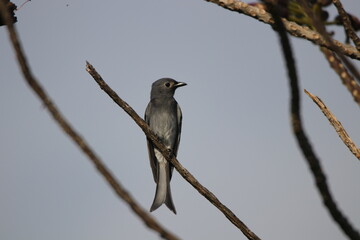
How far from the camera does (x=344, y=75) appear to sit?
1782 millimetres

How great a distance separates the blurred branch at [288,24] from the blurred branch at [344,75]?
0.27 ft

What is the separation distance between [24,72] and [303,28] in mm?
1434

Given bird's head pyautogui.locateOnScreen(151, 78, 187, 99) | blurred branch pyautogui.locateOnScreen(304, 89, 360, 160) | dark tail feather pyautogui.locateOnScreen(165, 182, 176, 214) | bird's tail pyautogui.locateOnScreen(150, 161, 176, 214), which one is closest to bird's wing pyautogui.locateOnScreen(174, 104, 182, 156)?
bird's head pyautogui.locateOnScreen(151, 78, 187, 99)

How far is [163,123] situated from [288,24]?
288 inches

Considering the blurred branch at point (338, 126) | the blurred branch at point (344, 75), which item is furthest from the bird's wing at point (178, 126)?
the blurred branch at point (344, 75)

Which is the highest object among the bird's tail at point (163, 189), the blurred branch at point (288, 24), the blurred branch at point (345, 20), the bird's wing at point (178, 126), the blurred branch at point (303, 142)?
the bird's wing at point (178, 126)

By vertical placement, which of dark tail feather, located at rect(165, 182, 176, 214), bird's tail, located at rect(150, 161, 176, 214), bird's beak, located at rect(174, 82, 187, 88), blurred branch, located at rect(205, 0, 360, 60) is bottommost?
blurred branch, located at rect(205, 0, 360, 60)

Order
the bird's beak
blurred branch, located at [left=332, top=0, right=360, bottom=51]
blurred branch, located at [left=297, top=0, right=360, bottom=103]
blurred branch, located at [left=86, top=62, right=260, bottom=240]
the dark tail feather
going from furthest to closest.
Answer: the bird's beak
the dark tail feather
blurred branch, located at [left=86, top=62, right=260, bottom=240]
blurred branch, located at [left=332, top=0, right=360, bottom=51]
blurred branch, located at [left=297, top=0, right=360, bottom=103]

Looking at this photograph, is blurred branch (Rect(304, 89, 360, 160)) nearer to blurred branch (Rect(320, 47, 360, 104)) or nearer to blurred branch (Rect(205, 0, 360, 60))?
blurred branch (Rect(205, 0, 360, 60))

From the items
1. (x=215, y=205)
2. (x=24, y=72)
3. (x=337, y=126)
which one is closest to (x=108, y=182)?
(x=24, y=72)

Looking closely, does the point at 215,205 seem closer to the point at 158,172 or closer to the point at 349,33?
the point at 349,33

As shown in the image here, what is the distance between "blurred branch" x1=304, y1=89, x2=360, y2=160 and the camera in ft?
9.38

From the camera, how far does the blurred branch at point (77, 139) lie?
3.36ft

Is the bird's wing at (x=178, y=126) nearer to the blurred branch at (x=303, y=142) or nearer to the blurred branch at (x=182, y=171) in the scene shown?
the blurred branch at (x=182, y=171)
